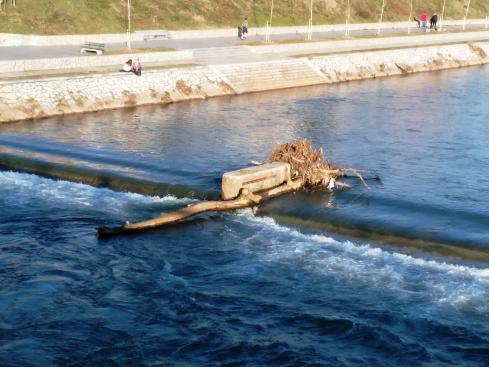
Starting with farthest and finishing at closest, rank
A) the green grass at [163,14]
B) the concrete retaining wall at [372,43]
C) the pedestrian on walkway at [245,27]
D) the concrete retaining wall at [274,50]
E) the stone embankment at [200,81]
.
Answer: the pedestrian on walkway at [245,27]
the concrete retaining wall at [372,43]
the green grass at [163,14]
the concrete retaining wall at [274,50]
the stone embankment at [200,81]

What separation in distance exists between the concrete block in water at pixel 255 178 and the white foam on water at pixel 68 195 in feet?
6.46

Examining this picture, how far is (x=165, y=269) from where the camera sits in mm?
23203

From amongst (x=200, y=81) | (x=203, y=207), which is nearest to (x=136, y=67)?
(x=200, y=81)

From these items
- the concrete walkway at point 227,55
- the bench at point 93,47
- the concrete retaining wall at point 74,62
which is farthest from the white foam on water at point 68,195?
the bench at point 93,47

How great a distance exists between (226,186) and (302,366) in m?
11.6

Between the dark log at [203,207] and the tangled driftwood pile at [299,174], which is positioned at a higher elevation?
the tangled driftwood pile at [299,174]

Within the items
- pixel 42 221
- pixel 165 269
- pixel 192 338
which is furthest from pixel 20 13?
pixel 192 338

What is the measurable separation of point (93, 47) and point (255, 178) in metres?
29.9

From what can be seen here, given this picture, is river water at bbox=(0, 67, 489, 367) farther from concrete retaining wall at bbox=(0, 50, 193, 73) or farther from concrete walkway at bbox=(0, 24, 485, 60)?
concrete walkway at bbox=(0, 24, 485, 60)

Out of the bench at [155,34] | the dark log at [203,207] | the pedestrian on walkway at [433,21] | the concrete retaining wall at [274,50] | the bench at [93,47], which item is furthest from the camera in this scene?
the pedestrian on walkway at [433,21]

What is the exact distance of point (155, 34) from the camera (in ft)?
216

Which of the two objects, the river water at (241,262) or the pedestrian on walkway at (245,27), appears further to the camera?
the pedestrian on walkway at (245,27)

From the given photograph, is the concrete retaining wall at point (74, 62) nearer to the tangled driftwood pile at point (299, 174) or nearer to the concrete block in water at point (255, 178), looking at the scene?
the tangled driftwood pile at point (299, 174)

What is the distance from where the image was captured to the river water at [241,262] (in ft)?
61.8
